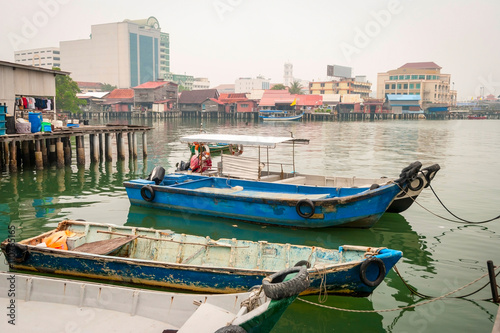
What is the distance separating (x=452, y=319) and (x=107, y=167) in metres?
19.9

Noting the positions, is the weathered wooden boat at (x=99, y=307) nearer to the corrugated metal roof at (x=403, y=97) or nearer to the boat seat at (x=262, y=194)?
the boat seat at (x=262, y=194)

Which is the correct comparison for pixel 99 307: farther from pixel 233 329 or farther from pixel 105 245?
pixel 233 329

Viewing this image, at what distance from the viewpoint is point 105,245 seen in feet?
29.4

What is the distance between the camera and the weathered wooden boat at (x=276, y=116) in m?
81.2

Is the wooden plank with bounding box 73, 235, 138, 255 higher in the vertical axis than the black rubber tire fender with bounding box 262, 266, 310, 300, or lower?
lower

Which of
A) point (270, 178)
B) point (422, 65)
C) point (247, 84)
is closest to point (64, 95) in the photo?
point (270, 178)

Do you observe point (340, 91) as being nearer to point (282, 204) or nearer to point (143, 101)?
point (143, 101)

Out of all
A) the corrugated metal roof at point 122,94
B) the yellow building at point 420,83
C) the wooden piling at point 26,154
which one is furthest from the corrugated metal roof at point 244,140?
the yellow building at point 420,83

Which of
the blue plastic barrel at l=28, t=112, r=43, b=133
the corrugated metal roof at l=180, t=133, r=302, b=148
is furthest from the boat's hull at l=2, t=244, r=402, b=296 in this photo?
the blue plastic barrel at l=28, t=112, r=43, b=133

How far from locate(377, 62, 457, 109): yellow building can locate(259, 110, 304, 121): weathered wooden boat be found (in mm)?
30513

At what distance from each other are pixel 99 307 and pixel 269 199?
6363 mm

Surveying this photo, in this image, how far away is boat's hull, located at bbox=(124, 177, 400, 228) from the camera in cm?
1168

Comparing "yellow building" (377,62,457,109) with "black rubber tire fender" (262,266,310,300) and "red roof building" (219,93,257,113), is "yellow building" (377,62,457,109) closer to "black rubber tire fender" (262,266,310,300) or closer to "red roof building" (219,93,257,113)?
"red roof building" (219,93,257,113)

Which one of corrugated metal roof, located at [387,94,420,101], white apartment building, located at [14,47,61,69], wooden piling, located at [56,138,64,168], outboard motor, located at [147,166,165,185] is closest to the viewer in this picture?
outboard motor, located at [147,166,165,185]
